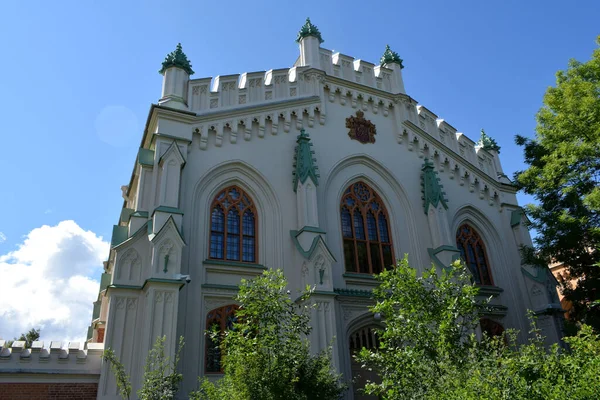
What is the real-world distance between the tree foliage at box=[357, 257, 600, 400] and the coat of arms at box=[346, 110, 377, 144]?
11080 mm

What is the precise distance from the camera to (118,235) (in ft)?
49.8

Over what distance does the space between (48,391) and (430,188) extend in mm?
16271

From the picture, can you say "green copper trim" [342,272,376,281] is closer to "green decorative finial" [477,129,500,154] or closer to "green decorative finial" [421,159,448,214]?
"green decorative finial" [421,159,448,214]

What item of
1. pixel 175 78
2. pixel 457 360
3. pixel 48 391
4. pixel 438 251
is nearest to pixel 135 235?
pixel 48 391

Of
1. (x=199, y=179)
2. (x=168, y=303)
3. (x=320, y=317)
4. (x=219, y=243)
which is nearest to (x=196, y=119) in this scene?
(x=199, y=179)

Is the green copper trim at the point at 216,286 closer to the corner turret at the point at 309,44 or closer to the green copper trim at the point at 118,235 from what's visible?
the green copper trim at the point at 118,235

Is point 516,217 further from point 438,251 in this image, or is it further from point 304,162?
point 304,162

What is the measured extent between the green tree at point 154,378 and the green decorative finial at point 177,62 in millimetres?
10879

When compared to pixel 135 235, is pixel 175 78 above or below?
above

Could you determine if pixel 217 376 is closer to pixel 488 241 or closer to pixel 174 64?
pixel 174 64

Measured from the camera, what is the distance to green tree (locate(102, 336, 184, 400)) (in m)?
10.7

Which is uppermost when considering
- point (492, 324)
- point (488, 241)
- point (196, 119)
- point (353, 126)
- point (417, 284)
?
point (353, 126)

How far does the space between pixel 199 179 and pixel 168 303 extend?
5.02 meters

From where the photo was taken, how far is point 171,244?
14.3m
